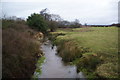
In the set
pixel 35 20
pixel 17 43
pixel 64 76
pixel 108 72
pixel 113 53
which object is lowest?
pixel 64 76

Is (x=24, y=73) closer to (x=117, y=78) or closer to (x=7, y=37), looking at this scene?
(x=7, y=37)

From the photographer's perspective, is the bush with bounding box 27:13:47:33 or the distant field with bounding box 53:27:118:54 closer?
the distant field with bounding box 53:27:118:54

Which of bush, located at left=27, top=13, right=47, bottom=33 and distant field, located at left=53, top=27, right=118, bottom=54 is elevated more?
bush, located at left=27, top=13, right=47, bottom=33

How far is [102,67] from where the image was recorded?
1016 centimetres

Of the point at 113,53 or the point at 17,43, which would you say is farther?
the point at 113,53

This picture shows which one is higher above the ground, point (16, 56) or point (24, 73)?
point (16, 56)

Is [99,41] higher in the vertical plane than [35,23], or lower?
lower

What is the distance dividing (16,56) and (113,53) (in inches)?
310

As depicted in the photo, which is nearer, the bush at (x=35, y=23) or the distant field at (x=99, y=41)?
the distant field at (x=99, y=41)

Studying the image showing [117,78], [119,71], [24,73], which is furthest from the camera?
[24,73]

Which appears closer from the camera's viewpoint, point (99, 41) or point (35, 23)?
point (99, 41)

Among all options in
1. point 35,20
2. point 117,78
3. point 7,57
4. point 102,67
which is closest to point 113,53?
point 102,67

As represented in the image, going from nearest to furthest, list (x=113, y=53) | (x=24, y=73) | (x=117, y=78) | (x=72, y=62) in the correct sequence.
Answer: (x=117, y=78) → (x=24, y=73) → (x=113, y=53) → (x=72, y=62)

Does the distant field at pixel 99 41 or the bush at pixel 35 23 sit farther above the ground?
the bush at pixel 35 23
